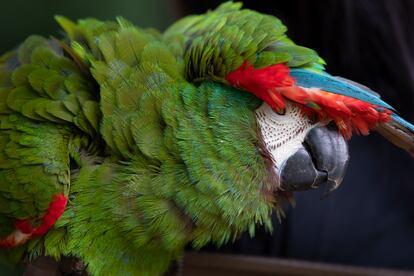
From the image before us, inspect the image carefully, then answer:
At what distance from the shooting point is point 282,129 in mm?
838

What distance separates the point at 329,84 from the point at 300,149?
11 centimetres

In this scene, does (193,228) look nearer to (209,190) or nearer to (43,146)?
(209,190)

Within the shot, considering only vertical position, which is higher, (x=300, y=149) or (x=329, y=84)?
(x=329, y=84)

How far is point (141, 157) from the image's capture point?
0.85 m

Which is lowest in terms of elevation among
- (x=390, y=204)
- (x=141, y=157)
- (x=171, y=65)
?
(x=390, y=204)

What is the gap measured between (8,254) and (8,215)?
11 cm

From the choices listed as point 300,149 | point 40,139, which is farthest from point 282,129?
point 40,139

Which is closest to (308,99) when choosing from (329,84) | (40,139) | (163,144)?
(329,84)

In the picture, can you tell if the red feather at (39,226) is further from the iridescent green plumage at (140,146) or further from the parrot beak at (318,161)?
the parrot beak at (318,161)

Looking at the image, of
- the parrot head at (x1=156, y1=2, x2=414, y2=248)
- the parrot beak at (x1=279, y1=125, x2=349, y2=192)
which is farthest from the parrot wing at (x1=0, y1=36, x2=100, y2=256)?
the parrot beak at (x1=279, y1=125, x2=349, y2=192)

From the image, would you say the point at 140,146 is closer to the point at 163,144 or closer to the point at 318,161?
the point at 163,144

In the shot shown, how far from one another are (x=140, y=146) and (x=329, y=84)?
0.92ft

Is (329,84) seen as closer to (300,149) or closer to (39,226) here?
(300,149)

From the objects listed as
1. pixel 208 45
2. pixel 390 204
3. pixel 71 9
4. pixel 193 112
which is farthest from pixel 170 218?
pixel 71 9
